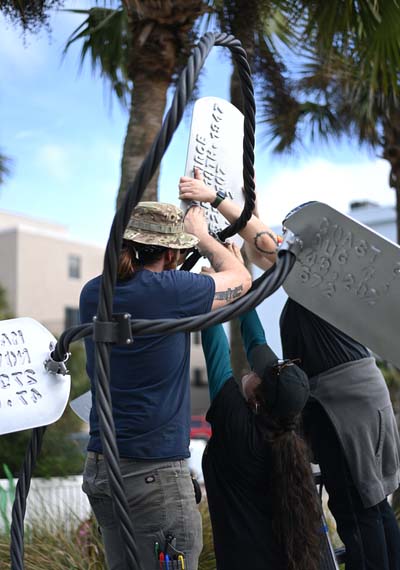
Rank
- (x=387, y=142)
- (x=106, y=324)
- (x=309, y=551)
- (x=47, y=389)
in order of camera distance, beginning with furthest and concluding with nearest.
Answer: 1. (x=387, y=142)
2. (x=309, y=551)
3. (x=47, y=389)
4. (x=106, y=324)

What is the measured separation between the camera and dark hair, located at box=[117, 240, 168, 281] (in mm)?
2191

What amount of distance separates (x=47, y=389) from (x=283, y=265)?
790 millimetres

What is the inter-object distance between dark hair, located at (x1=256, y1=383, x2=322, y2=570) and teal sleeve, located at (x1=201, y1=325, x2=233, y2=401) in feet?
0.68

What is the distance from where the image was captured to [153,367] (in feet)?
7.06

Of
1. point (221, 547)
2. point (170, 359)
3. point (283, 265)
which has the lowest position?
point (221, 547)

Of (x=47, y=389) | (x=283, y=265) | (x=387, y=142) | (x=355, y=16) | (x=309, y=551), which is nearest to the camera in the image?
(x=283, y=265)

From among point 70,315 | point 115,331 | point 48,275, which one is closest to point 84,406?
point 115,331

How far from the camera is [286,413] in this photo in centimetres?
226

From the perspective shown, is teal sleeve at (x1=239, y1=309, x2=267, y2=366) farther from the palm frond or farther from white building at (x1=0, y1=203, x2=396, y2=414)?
white building at (x1=0, y1=203, x2=396, y2=414)

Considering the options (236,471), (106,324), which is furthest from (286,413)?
(106,324)

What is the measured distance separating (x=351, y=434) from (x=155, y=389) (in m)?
0.79

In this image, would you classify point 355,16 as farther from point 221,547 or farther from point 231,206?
point 221,547

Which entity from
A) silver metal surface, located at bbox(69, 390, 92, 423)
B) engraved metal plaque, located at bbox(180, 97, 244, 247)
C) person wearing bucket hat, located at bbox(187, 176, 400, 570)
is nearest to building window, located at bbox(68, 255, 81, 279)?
silver metal surface, located at bbox(69, 390, 92, 423)

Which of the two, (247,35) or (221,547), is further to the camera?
(247,35)
